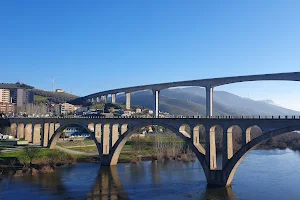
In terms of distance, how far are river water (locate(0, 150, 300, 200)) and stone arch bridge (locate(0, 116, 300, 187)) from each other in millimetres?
2833

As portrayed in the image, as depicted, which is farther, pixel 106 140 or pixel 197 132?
pixel 106 140

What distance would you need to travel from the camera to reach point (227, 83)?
51500 mm

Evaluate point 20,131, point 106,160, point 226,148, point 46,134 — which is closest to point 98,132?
point 106,160

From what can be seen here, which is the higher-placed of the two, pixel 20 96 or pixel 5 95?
pixel 5 95

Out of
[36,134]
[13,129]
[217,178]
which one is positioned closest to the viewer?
[217,178]

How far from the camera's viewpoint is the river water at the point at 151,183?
35.3 metres

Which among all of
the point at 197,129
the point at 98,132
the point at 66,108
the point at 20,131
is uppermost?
the point at 66,108

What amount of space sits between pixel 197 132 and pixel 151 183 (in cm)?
993

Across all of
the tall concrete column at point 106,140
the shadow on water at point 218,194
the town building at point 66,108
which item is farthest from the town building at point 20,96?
the shadow on water at point 218,194

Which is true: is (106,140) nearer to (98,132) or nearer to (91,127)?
(98,132)

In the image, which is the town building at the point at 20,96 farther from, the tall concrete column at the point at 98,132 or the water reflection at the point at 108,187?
the water reflection at the point at 108,187

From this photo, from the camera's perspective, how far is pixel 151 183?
4222 centimetres

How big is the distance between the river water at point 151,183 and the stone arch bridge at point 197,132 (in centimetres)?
283

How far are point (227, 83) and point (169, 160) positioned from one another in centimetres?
2243
